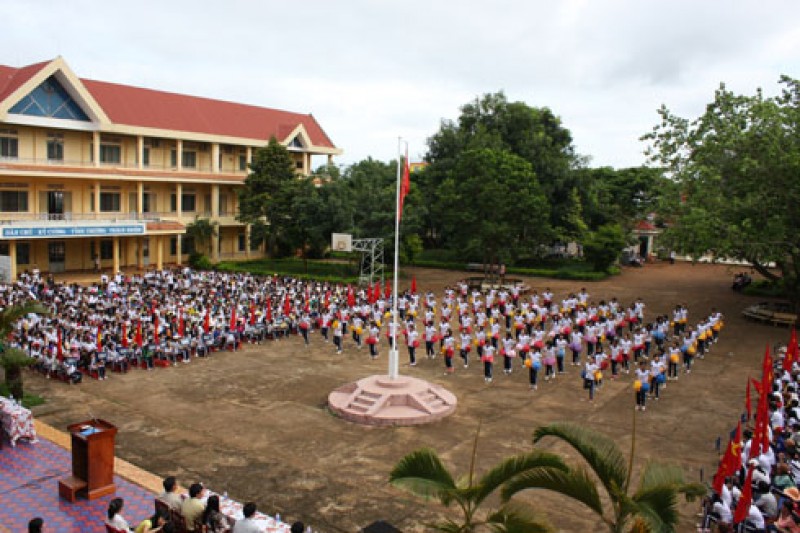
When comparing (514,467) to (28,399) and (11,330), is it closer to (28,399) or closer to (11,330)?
(11,330)

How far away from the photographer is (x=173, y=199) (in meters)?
35.3

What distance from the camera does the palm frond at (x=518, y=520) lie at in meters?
4.84

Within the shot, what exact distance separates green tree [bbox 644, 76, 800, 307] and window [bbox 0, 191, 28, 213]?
27.6 m

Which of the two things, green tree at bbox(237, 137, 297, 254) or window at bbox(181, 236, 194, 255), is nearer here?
green tree at bbox(237, 137, 297, 254)

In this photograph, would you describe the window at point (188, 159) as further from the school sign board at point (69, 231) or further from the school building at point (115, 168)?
the school sign board at point (69, 231)

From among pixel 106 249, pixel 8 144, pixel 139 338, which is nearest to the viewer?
pixel 139 338

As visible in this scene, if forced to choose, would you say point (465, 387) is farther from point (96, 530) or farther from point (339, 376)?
point (96, 530)

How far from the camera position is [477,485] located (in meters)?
5.35

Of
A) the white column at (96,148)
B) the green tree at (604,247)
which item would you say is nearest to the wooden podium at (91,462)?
the white column at (96,148)

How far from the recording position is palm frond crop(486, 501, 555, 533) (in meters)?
4.84

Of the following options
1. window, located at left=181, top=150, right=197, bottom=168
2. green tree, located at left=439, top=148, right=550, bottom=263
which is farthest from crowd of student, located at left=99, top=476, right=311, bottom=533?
window, located at left=181, top=150, right=197, bottom=168

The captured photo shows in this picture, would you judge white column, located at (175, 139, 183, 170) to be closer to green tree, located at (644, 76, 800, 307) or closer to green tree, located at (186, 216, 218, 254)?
green tree, located at (186, 216, 218, 254)

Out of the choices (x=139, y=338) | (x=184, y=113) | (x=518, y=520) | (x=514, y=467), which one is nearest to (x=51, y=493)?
(x=514, y=467)

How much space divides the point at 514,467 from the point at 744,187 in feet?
66.3
